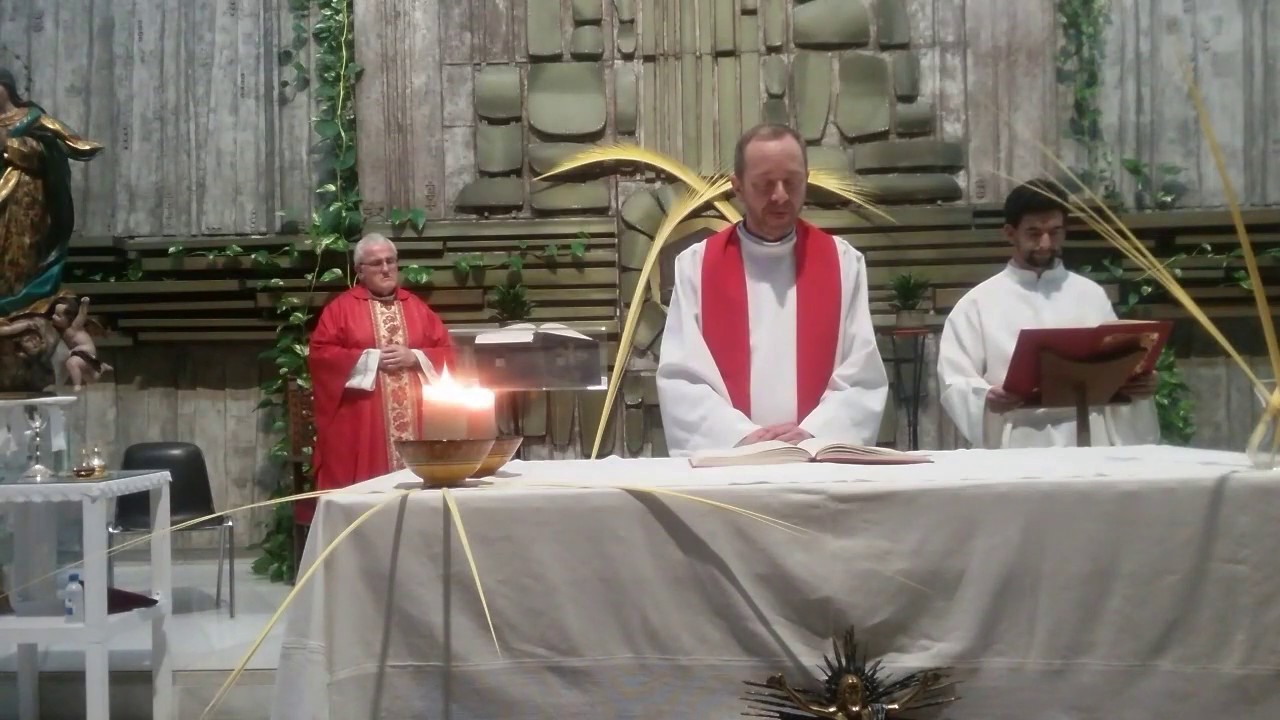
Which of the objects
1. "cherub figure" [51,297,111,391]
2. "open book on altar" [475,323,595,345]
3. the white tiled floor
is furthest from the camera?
"cherub figure" [51,297,111,391]

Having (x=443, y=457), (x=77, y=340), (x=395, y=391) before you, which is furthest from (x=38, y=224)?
(x=443, y=457)

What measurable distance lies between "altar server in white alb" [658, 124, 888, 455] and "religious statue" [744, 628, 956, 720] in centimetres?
111

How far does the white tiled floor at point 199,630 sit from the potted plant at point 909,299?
3.28 meters

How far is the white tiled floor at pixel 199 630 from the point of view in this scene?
3.85 metres

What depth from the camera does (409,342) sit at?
545 centimetres

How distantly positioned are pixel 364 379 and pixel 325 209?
4.44 ft

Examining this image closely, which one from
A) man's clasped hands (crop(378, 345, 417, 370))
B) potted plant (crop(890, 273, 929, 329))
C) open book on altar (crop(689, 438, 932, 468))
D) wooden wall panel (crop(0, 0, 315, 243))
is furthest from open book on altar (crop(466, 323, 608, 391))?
open book on altar (crop(689, 438, 932, 468))

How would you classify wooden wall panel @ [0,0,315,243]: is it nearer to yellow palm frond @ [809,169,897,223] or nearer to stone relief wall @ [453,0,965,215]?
stone relief wall @ [453,0,965,215]

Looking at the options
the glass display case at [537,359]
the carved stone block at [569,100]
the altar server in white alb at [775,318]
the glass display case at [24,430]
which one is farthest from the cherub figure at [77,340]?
the altar server in white alb at [775,318]

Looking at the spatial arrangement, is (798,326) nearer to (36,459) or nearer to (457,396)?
(457,396)

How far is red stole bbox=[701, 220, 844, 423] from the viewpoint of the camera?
295cm

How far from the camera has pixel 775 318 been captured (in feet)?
9.91

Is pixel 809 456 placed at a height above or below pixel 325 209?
below

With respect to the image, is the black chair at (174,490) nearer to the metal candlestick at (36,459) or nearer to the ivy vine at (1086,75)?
the metal candlestick at (36,459)
